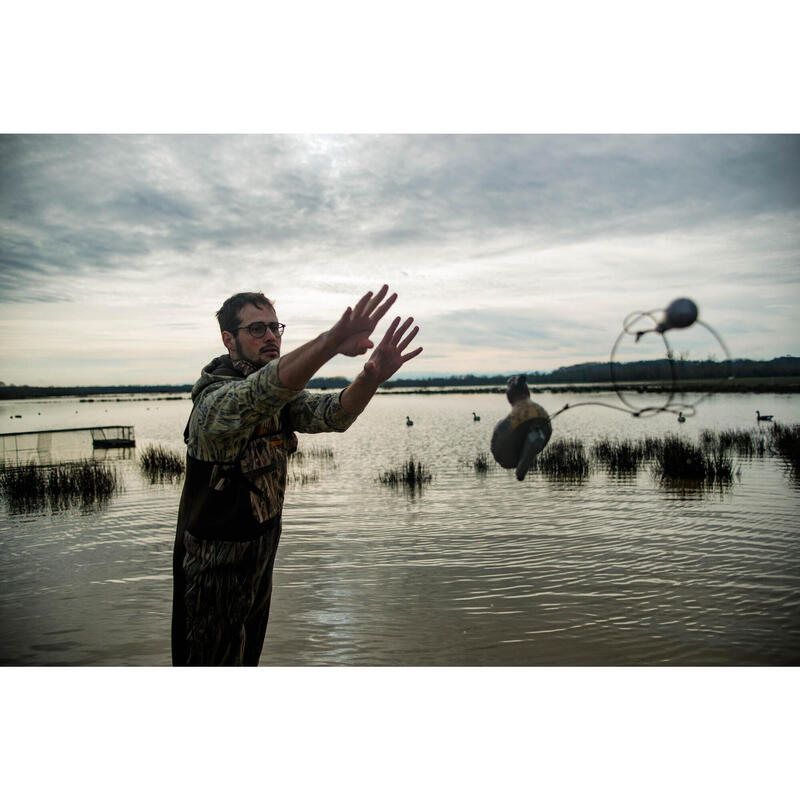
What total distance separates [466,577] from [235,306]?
3204mm

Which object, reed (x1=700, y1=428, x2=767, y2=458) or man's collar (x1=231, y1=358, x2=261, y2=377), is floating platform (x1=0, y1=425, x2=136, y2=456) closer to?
reed (x1=700, y1=428, x2=767, y2=458)

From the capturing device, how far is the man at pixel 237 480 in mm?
1773

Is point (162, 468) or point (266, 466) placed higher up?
point (266, 466)

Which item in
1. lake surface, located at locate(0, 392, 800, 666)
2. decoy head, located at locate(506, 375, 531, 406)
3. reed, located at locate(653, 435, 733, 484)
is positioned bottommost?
lake surface, located at locate(0, 392, 800, 666)

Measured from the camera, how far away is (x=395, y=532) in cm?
609

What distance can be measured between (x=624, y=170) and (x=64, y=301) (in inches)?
157

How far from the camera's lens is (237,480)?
1852 mm

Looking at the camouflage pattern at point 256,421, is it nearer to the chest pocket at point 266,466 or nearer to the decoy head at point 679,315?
the chest pocket at point 266,466

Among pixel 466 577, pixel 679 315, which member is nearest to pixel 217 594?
pixel 679 315

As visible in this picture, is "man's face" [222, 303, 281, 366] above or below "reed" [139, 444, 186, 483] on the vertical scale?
above

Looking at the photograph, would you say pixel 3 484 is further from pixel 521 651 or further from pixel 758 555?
pixel 758 555

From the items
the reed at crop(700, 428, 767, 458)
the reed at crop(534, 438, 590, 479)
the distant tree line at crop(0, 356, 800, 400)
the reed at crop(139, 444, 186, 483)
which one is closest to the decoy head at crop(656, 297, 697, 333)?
the distant tree line at crop(0, 356, 800, 400)

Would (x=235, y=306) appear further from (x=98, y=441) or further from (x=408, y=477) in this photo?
(x=98, y=441)

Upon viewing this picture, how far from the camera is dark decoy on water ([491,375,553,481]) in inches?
62.7
